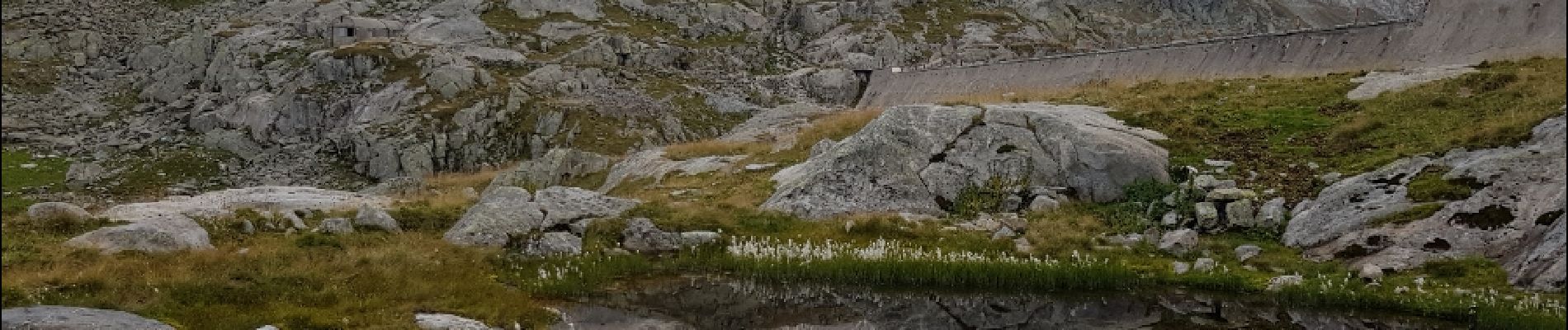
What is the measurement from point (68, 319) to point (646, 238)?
13713mm

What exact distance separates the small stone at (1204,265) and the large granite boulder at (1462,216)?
8.27 ft

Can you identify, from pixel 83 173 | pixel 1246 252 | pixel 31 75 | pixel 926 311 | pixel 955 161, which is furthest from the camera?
pixel 31 75

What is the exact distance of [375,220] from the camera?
24453mm

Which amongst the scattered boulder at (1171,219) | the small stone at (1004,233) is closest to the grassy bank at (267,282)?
the small stone at (1004,233)

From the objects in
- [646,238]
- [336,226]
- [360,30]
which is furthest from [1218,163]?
[360,30]

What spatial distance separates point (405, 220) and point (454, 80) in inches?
2337

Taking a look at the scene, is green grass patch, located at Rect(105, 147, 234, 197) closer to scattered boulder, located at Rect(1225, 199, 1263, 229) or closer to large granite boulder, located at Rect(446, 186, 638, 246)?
large granite boulder, located at Rect(446, 186, 638, 246)

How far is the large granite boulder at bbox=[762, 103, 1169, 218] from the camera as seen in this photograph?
28.7 m

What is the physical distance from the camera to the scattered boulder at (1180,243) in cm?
2342

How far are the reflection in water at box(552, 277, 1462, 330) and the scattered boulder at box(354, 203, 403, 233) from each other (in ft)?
25.9

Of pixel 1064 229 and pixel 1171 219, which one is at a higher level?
pixel 1171 219

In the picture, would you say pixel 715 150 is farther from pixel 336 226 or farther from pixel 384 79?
pixel 384 79

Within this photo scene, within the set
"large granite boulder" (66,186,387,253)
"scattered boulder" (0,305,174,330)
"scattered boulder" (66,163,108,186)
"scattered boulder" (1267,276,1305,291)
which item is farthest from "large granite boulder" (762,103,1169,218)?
"scattered boulder" (66,163,108,186)

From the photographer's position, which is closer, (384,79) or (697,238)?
(697,238)
